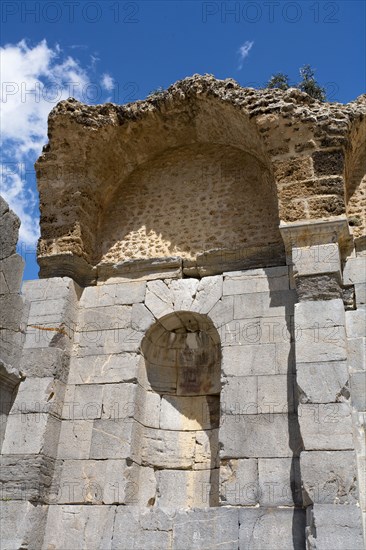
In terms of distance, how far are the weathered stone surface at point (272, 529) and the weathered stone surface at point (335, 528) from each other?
292mm

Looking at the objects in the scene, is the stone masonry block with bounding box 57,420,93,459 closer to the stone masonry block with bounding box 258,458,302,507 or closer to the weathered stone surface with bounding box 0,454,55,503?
the weathered stone surface with bounding box 0,454,55,503

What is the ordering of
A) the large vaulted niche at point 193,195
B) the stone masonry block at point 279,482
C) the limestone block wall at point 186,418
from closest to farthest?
the limestone block wall at point 186,418 → the stone masonry block at point 279,482 → the large vaulted niche at point 193,195

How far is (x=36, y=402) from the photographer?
716cm

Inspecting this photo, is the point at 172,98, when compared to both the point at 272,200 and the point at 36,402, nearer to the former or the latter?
the point at 272,200

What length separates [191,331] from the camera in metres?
7.88

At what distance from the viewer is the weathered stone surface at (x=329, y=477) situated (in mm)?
5629

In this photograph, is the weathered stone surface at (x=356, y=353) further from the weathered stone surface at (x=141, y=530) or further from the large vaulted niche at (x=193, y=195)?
the weathered stone surface at (x=141, y=530)

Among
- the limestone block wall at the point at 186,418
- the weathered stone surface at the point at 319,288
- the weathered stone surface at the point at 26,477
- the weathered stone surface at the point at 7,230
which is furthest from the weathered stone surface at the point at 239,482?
the weathered stone surface at the point at 7,230

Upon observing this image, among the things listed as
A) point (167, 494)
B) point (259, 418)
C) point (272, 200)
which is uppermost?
point (272, 200)

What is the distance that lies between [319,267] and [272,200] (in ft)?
5.10

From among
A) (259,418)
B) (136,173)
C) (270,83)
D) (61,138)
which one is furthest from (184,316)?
(270,83)

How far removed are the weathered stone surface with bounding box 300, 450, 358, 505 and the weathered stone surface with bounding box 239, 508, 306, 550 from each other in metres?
0.27

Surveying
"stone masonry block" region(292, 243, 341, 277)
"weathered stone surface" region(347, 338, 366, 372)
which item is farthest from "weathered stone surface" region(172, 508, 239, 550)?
"stone masonry block" region(292, 243, 341, 277)

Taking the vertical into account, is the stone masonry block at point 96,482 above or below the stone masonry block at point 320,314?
below
